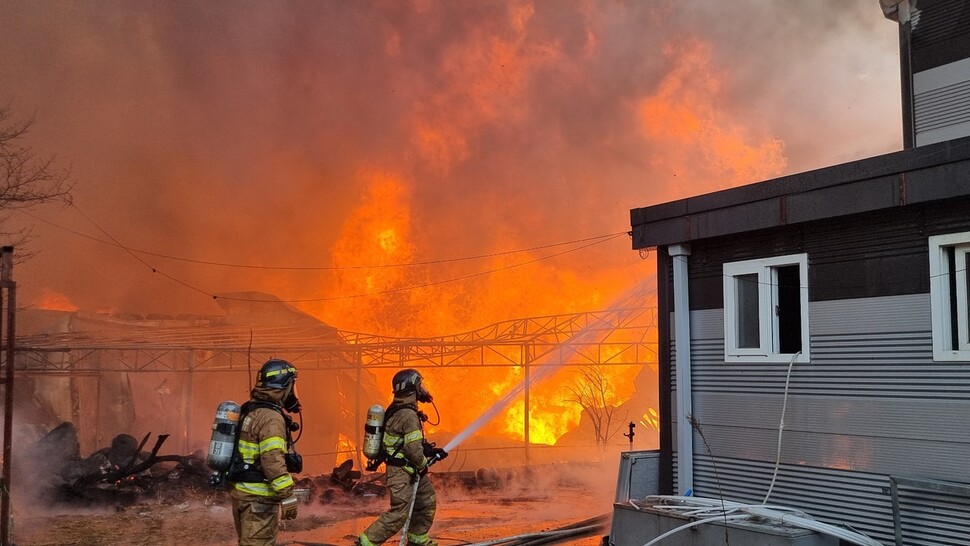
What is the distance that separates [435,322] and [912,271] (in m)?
27.7

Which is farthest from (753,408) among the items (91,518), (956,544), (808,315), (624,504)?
(91,518)

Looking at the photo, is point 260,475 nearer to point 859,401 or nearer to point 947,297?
point 859,401

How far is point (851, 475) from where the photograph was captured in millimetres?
7434

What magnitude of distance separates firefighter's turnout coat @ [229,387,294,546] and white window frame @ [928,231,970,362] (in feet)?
19.2

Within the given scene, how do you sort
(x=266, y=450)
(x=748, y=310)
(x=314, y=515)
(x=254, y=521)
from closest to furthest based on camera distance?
1. (x=266, y=450)
2. (x=254, y=521)
3. (x=748, y=310)
4. (x=314, y=515)

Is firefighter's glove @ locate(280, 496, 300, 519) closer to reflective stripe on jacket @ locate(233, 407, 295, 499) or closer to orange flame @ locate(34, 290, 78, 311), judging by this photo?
reflective stripe on jacket @ locate(233, 407, 295, 499)

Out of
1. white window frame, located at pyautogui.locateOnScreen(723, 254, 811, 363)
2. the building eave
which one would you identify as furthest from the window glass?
the building eave

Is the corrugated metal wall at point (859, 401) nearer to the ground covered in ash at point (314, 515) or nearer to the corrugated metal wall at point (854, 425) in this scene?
the corrugated metal wall at point (854, 425)

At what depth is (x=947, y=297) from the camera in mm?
6891

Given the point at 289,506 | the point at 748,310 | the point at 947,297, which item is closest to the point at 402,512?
the point at 289,506

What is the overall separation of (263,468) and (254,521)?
0.52 metres

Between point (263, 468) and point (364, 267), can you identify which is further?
point (364, 267)

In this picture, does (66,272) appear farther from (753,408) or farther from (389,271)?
(753,408)

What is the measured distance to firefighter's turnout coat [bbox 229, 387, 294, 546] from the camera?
671cm
